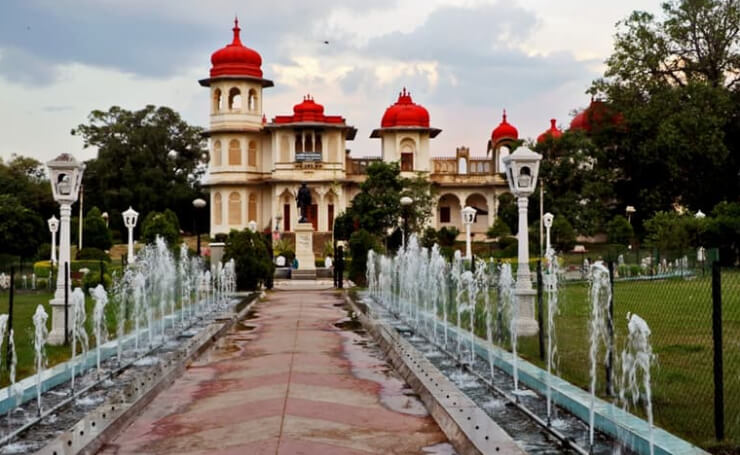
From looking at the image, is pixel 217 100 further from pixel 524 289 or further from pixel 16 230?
pixel 524 289

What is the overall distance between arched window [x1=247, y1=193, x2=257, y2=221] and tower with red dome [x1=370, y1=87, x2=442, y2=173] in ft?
26.2

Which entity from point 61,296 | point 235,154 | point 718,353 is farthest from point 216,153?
point 718,353

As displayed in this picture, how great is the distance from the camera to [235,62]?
180 feet

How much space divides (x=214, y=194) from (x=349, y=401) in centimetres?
4740

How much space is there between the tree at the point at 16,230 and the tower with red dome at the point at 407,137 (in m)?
20.9

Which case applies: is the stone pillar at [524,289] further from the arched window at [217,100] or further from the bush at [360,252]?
the arched window at [217,100]

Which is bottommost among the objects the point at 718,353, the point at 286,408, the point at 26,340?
the point at 286,408

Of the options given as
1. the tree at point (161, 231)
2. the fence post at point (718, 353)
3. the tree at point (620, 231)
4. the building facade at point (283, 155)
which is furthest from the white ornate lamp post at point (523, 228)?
the building facade at point (283, 155)

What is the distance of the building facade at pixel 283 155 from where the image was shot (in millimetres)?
53812

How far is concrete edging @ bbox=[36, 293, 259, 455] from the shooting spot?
6.41 meters

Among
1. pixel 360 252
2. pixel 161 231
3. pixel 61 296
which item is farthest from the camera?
pixel 161 231

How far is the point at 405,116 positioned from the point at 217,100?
1078 centimetres

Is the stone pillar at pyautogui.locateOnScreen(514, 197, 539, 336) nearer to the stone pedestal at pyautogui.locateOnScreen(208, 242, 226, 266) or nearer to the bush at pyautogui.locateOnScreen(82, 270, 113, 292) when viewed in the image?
the bush at pyautogui.locateOnScreen(82, 270, 113, 292)

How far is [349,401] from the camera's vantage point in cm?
852
